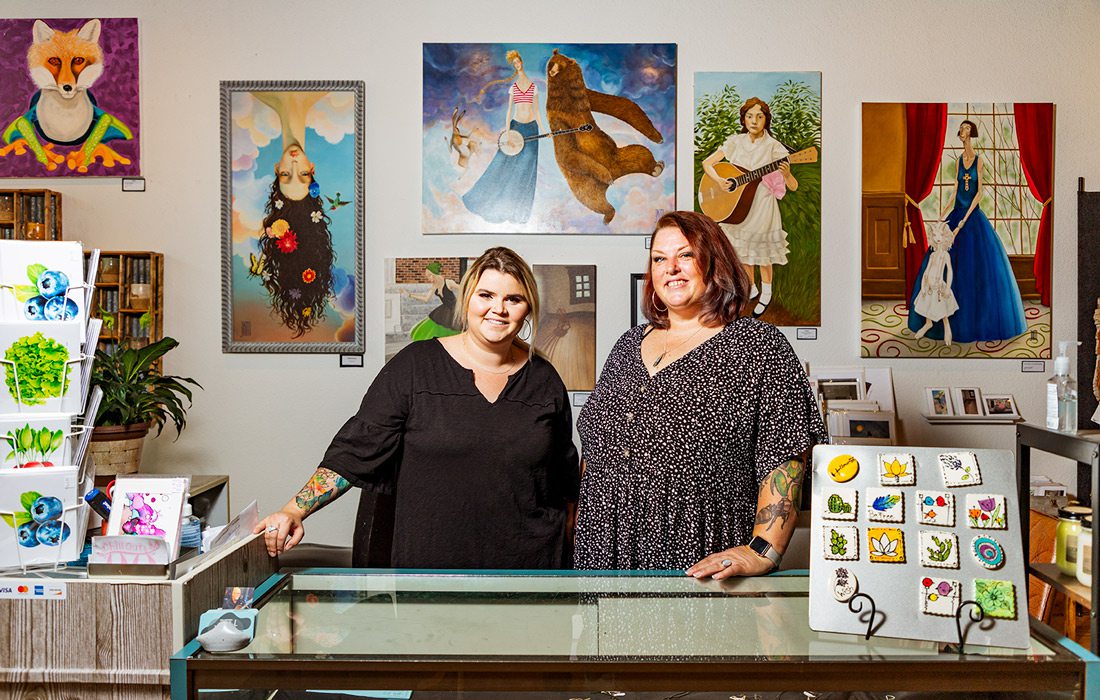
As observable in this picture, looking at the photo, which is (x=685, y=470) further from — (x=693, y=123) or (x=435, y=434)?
(x=693, y=123)

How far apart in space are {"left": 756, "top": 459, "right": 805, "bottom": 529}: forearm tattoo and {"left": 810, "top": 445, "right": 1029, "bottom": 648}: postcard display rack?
0.37 m

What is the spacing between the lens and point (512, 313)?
220 centimetres

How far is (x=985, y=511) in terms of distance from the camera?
1334 mm

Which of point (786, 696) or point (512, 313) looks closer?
point (786, 696)

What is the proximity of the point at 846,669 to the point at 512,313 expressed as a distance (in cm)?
127

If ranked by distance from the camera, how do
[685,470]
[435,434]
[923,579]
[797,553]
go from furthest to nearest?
[797,553] → [435,434] → [685,470] → [923,579]

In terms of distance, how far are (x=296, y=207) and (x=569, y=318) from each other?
1435 millimetres

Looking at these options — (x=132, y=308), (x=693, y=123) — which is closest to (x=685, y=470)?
(x=693, y=123)

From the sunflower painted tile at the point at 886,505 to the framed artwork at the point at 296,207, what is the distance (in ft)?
9.96

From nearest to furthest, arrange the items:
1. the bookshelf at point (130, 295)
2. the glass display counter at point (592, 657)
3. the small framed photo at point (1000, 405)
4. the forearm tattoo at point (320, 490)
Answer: the glass display counter at point (592, 657), the forearm tattoo at point (320, 490), the bookshelf at point (130, 295), the small framed photo at point (1000, 405)

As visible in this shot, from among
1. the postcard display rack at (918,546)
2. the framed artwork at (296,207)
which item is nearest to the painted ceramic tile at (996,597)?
the postcard display rack at (918,546)

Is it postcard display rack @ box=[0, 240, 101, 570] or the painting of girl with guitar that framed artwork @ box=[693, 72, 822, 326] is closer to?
the painting of girl with guitar

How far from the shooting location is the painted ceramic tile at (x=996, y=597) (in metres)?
1.28

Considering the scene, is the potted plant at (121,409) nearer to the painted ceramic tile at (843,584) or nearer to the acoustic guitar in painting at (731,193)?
the acoustic guitar in painting at (731,193)
